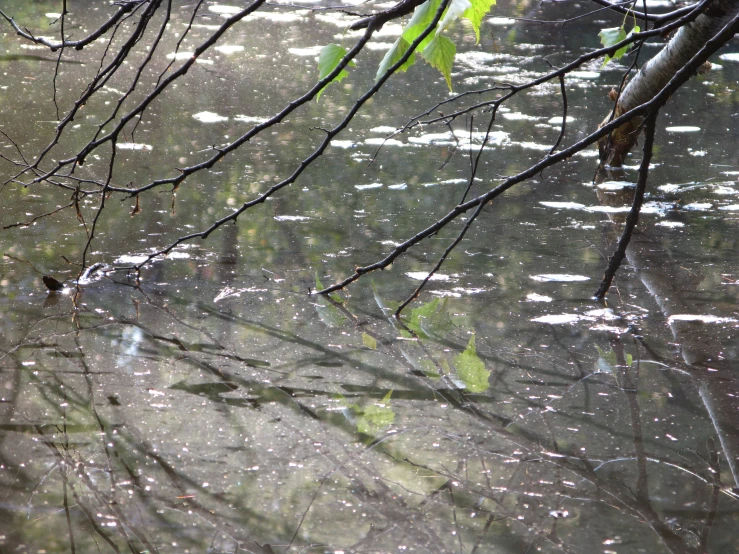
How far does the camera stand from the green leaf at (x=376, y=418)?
2257mm

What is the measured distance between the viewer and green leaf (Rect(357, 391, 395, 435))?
2.26m

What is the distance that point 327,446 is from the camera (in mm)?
2158

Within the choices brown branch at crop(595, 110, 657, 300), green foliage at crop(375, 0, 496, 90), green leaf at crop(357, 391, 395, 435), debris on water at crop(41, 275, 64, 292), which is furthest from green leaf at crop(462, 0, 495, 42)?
debris on water at crop(41, 275, 64, 292)

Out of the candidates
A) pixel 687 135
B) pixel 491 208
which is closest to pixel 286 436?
pixel 491 208

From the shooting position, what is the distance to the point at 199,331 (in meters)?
2.83

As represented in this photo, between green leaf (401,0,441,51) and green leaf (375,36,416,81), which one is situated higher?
green leaf (401,0,441,51)

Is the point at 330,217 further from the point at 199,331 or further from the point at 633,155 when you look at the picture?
the point at 633,155

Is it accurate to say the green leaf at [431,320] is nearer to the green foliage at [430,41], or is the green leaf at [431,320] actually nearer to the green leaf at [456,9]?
the green foliage at [430,41]

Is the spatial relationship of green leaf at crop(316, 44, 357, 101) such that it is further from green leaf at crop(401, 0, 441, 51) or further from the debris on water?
the debris on water

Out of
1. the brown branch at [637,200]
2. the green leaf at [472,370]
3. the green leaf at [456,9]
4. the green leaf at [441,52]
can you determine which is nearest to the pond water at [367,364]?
the green leaf at [472,370]

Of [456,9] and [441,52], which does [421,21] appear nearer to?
[441,52]

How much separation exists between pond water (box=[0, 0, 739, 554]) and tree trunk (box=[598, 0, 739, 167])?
0.82ft

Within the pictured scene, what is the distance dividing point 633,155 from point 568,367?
335cm

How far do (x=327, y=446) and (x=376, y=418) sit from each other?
0.21 metres
